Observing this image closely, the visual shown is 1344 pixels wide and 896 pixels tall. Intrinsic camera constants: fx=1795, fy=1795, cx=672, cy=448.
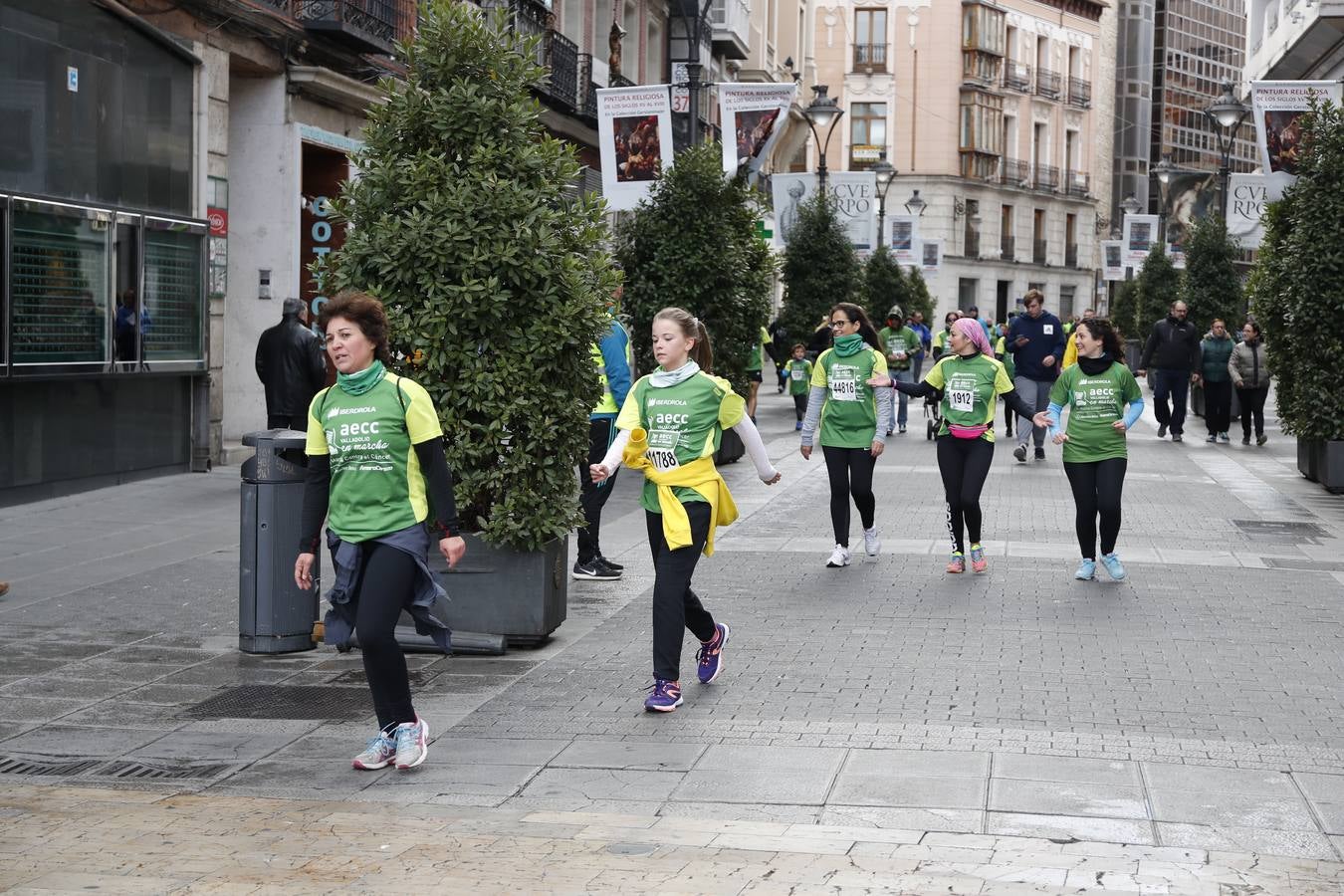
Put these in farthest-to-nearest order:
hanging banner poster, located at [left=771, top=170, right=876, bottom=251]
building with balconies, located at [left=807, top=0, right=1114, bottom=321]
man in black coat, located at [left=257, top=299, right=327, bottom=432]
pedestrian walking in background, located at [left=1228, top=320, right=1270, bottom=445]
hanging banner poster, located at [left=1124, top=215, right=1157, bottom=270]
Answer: building with balconies, located at [left=807, top=0, right=1114, bottom=321] → hanging banner poster, located at [left=1124, top=215, right=1157, bottom=270] → hanging banner poster, located at [left=771, top=170, right=876, bottom=251] → pedestrian walking in background, located at [left=1228, top=320, right=1270, bottom=445] → man in black coat, located at [left=257, top=299, right=327, bottom=432]

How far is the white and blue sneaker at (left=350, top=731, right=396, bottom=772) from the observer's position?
20.5ft

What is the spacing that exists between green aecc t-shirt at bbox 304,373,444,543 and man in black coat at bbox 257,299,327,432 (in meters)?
9.77

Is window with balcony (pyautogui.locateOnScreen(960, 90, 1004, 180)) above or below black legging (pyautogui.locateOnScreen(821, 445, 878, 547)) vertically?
above

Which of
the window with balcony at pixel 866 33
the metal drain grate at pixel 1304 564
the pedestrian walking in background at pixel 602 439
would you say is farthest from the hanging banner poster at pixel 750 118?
the window with balcony at pixel 866 33

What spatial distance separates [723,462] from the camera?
21.1m

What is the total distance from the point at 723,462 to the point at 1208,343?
8071mm

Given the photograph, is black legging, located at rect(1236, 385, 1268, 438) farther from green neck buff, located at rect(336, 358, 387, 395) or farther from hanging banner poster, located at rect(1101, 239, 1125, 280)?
hanging banner poster, located at rect(1101, 239, 1125, 280)

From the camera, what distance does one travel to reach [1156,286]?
46.7 metres

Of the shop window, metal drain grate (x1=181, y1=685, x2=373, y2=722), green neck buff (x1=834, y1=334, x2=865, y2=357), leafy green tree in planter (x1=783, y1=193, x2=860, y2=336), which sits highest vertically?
leafy green tree in planter (x1=783, y1=193, x2=860, y2=336)

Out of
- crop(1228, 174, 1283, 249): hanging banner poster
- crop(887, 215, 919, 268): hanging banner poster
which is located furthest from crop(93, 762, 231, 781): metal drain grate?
crop(887, 215, 919, 268): hanging banner poster

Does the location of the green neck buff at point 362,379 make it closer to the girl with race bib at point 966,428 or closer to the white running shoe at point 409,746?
the white running shoe at point 409,746

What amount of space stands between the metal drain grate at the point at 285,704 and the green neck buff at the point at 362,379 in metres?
1.48

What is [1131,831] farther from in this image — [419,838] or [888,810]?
[419,838]

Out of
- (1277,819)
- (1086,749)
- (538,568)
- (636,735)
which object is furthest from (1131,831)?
(538,568)
